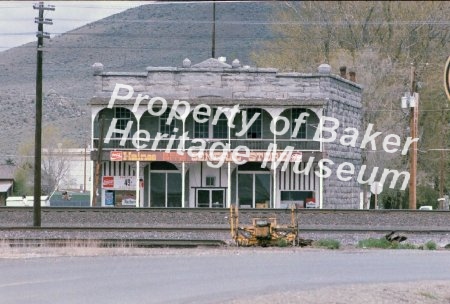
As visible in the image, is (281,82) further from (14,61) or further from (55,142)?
(14,61)

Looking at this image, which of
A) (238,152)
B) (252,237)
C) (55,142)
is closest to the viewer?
(252,237)

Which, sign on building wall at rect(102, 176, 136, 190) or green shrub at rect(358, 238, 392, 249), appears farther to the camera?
sign on building wall at rect(102, 176, 136, 190)

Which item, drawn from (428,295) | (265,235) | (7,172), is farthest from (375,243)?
(7,172)

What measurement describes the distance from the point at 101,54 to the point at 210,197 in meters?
108

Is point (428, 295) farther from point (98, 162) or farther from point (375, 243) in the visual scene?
point (98, 162)

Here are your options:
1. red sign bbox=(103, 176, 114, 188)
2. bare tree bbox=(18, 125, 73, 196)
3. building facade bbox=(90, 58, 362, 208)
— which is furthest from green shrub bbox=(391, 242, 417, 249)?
bare tree bbox=(18, 125, 73, 196)

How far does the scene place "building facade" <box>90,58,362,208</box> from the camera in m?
50.9

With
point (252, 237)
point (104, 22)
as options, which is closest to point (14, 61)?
point (104, 22)

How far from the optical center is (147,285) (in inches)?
741

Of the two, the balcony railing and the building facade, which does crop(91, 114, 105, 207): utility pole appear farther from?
the balcony railing

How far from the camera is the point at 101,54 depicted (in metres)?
158

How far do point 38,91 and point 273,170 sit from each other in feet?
51.2

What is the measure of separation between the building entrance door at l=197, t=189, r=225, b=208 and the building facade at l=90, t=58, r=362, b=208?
5cm

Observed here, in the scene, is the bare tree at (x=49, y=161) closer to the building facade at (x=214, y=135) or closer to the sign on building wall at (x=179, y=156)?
the building facade at (x=214, y=135)
